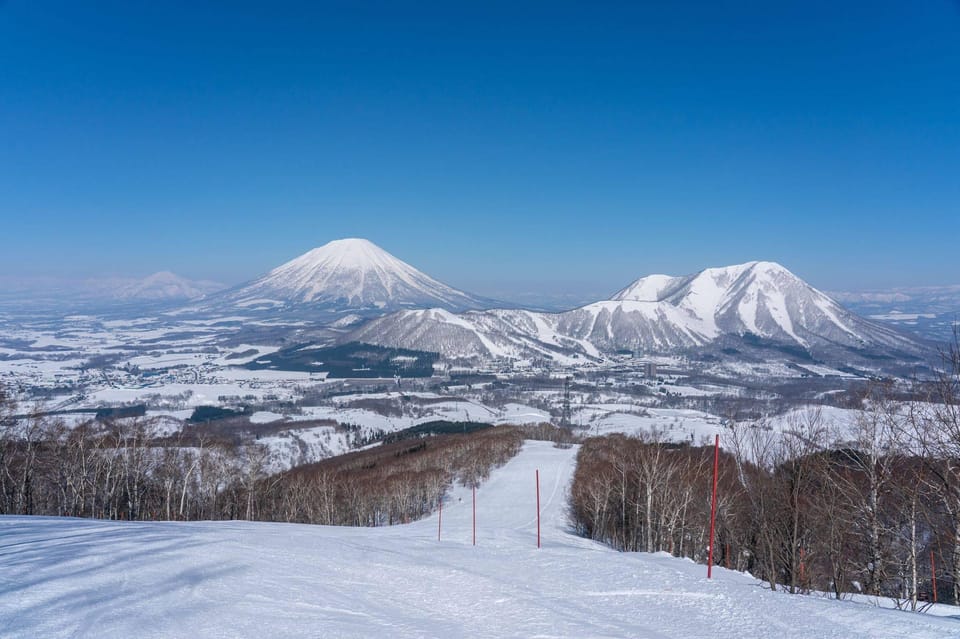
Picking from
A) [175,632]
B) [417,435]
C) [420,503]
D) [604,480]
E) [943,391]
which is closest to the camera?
[175,632]

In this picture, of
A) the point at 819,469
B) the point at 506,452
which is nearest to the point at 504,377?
the point at 506,452

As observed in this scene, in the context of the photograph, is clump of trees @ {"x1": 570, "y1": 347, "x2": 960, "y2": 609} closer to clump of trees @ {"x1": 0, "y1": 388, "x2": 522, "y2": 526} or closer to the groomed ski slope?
the groomed ski slope

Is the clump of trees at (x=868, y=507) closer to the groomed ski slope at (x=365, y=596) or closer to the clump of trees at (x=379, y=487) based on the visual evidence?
the groomed ski slope at (x=365, y=596)

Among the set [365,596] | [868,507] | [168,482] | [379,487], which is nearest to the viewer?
[365,596]

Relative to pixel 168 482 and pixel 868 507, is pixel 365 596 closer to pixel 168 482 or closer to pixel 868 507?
pixel 868 507

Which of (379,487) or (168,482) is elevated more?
(168,482)

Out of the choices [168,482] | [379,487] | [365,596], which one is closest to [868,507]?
[365,596]

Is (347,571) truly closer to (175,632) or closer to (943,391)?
(175,632)
